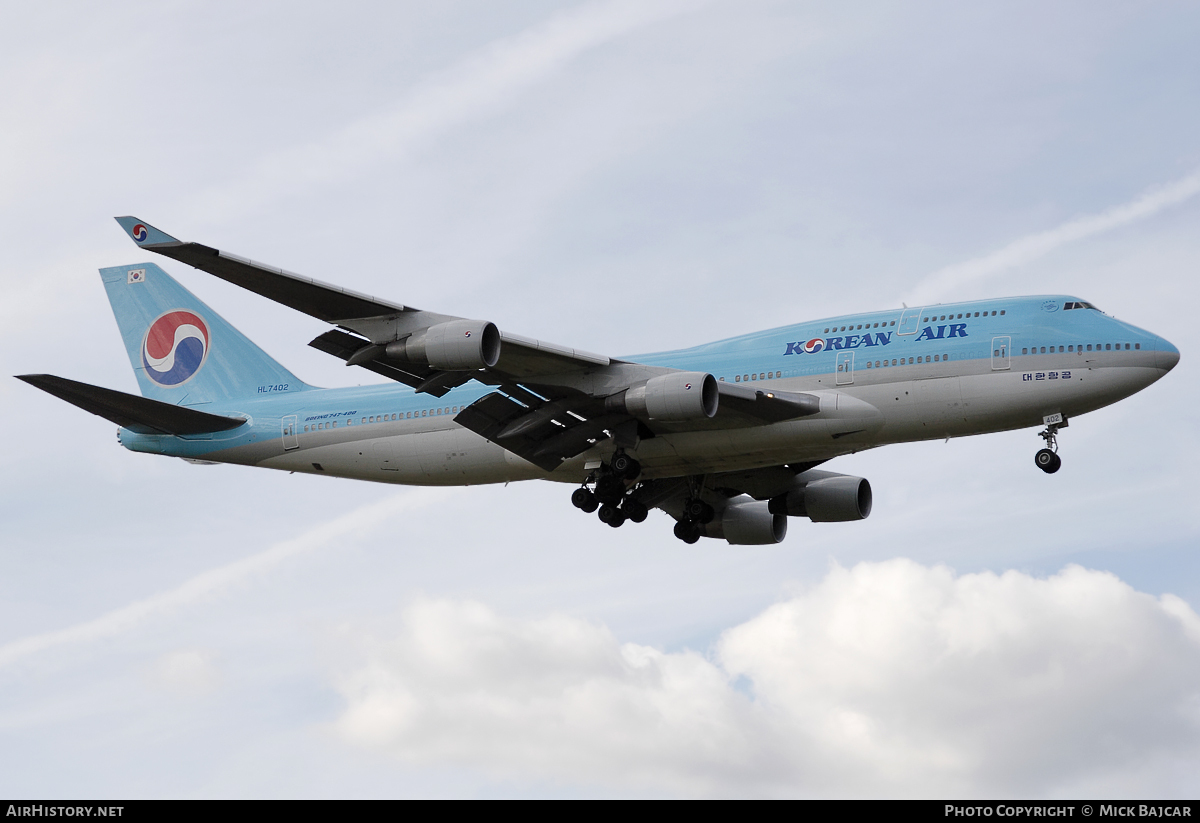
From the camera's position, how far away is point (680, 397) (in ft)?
105

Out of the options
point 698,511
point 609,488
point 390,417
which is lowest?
point 609,488

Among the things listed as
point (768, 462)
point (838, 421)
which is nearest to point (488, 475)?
point (768, 462)

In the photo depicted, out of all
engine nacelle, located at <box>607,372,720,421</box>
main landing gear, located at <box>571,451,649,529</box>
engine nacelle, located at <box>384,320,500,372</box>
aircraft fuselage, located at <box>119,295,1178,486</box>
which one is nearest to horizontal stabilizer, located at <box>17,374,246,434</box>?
aircraft fuselage, located at <box>119,295,1178,486</box>

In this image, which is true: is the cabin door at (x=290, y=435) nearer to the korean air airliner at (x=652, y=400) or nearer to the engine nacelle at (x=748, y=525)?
the korean air airliner at (x=652, y=400)

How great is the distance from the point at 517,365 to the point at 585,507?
504cm

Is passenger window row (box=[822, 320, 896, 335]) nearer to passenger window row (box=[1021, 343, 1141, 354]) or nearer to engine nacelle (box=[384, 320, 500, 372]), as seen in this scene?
passenger window row (box=[1021, 343, 1141, 354])

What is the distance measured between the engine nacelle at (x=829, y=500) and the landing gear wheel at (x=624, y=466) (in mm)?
7302

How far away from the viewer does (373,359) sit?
1240 inches

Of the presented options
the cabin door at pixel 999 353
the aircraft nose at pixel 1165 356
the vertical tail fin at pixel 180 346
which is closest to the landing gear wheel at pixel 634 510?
the cabin door at pixel 999 353

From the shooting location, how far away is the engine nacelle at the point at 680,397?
31984mm

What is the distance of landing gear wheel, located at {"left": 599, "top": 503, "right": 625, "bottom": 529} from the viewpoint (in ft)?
120

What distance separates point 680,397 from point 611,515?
6069 millimetres

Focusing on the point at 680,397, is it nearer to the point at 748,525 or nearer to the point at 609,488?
the point at 609,488

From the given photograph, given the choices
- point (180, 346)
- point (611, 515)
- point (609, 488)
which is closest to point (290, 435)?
point (180, 346)
